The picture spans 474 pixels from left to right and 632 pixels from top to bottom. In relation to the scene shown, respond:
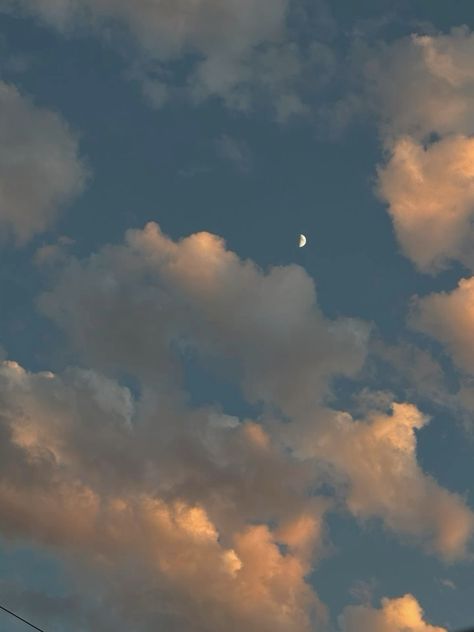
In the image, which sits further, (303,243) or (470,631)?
(303,243)

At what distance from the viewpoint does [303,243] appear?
18938 centimetres

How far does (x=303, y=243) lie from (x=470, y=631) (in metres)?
154

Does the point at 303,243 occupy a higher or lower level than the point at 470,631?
higher

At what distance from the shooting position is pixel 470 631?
196ft
